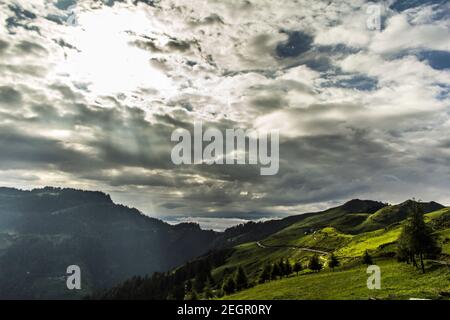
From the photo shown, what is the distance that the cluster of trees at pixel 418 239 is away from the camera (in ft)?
245

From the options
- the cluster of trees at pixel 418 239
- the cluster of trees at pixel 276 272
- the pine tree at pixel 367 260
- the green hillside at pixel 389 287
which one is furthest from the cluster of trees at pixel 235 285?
the cluster of trees at pixel 418 239

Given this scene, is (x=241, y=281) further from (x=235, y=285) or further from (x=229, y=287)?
A: (x=229, y=287)

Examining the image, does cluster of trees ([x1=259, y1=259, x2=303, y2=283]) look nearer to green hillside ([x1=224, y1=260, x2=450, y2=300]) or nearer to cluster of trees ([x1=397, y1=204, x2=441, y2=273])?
green hillside ([x1=224, y1=260, x2=450, y2=300])

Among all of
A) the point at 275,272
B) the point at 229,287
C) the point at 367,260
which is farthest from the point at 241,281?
the point at 367,260

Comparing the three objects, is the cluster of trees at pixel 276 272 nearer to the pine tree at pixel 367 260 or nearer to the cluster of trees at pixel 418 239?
the pine tree at pixel 367 260

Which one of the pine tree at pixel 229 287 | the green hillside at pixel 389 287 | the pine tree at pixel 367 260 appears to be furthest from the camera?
the pine tree at pixel 229 287

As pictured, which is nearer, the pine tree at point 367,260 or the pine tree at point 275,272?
the pine tree at point 367,260
